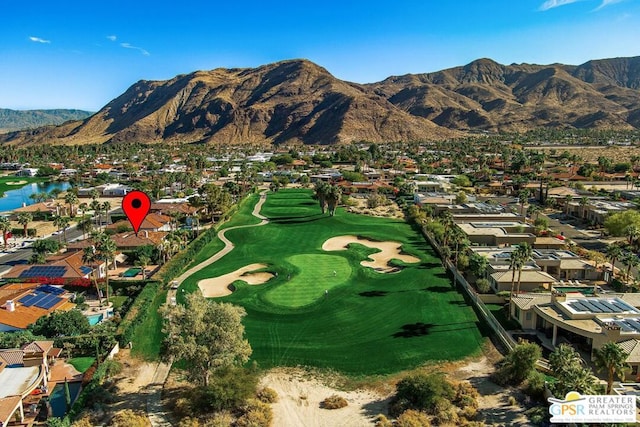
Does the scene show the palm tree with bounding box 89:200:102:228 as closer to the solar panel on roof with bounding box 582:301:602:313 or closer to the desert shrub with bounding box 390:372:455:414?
the desert shrub with bounding box 390:372:455:414

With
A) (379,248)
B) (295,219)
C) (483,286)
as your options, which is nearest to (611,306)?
(483,286)

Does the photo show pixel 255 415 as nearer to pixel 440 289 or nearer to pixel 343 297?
pixel 343 297

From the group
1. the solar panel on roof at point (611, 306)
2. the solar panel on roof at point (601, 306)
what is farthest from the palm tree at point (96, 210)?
the solar panel on roof at point (611, 306)

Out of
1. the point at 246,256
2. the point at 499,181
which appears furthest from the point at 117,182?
the point at 499,181

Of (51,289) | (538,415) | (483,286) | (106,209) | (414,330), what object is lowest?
(414,330)

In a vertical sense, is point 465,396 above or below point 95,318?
above

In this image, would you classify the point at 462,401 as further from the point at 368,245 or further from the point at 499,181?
the point at 499,181
